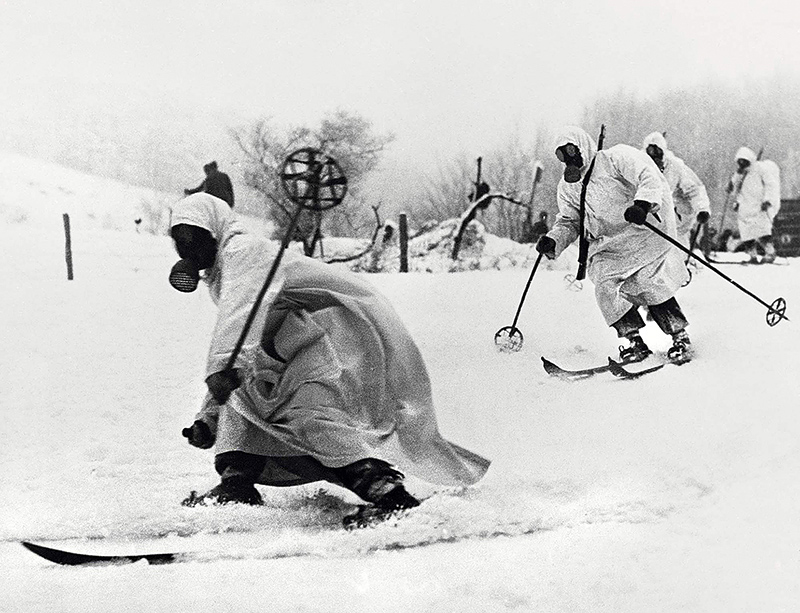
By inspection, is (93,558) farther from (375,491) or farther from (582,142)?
(582,142)

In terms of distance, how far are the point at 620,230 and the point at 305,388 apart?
120cm

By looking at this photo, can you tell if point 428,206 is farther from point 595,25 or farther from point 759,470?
point 759,470

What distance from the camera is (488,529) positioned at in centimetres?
279

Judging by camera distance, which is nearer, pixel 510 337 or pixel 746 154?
pixel 510 337

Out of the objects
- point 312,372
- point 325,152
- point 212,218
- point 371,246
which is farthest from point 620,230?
point 212,218

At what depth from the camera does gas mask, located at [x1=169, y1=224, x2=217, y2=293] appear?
275 cm

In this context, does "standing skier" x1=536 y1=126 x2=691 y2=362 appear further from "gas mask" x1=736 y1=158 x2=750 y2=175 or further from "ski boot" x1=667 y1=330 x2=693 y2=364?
"gas mask" x1=736 y1=158 x2=750 y2=175

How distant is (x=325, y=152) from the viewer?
2.88 m

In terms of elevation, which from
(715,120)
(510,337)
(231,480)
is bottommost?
(231,480)

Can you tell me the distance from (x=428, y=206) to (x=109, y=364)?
116cm

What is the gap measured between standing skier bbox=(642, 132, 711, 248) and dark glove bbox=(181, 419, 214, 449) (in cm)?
174

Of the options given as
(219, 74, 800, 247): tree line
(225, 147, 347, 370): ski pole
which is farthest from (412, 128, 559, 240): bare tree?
(225, 147, 347, 370): ski pole

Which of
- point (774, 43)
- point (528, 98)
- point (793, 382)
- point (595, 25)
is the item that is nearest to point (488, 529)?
point (793, 382)

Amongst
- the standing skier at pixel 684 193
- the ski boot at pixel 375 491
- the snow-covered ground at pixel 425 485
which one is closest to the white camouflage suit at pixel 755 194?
the standing skier at pixel 684 193
